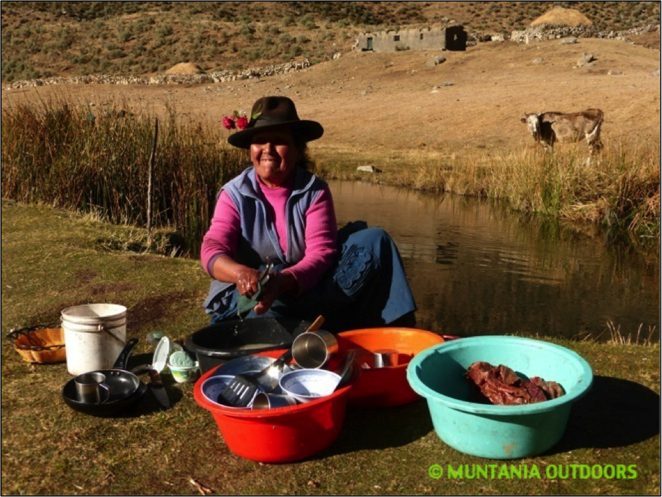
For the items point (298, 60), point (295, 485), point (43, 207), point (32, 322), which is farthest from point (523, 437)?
point (298, 60)

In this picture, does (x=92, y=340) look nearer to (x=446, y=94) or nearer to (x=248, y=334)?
(x=248, y=334)

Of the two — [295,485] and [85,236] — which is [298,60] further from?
[295,485]

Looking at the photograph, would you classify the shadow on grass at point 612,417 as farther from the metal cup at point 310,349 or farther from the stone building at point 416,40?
the stone building at point 416,40

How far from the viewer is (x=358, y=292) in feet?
11.4

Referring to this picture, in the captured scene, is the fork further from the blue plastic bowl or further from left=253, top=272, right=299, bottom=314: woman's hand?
the blue plastic bowl

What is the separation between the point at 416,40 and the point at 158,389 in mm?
28358

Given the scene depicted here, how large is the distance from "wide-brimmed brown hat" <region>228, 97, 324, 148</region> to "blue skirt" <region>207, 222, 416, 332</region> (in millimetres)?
528

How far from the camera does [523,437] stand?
8.22 ft

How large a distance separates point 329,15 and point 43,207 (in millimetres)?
41725

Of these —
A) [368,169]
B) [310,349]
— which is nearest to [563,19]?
[368,169]

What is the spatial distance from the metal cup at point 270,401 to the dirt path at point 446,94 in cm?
688

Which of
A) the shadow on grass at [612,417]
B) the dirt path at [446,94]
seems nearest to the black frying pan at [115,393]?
the shadow on grass at [612,417]

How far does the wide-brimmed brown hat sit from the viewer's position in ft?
10.8

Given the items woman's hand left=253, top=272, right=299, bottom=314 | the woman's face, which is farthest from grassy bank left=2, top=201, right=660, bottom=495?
the woman's face
